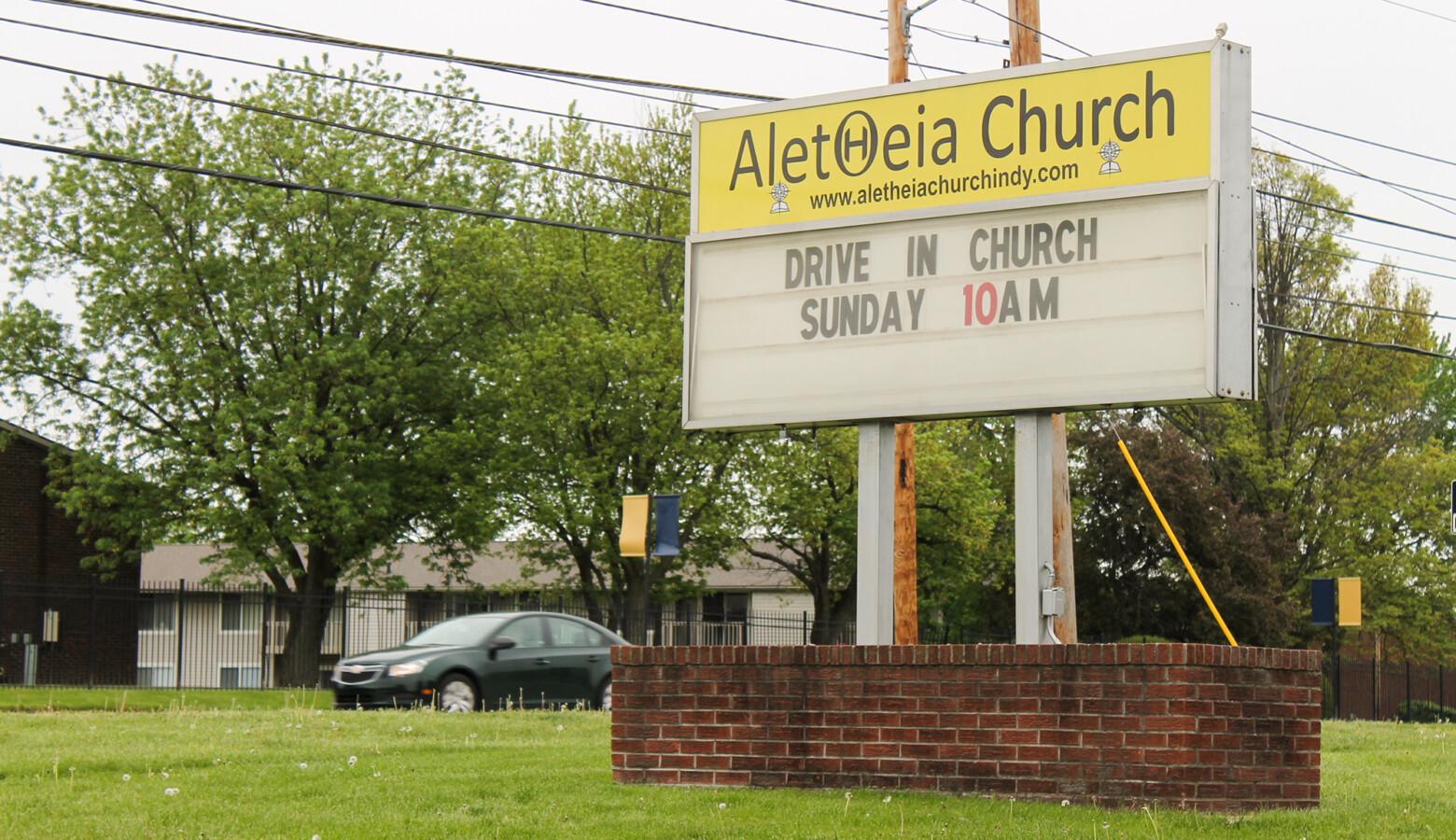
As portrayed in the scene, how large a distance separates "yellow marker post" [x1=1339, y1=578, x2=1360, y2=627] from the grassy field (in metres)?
13.9

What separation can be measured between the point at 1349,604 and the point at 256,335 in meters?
22.9

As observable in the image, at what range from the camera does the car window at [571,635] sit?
62.8 ft

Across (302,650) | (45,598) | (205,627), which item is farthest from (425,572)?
(302,650)

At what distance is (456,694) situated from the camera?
59.1 feet

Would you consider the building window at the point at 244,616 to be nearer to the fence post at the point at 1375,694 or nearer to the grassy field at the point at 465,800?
the fence post at the point at 1375,694

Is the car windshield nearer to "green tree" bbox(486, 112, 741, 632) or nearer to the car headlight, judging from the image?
the car headlight

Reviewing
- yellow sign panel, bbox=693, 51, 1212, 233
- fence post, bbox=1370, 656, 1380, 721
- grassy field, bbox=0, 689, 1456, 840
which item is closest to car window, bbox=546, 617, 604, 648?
grassy field, bbox=0, 689, 1456, 840

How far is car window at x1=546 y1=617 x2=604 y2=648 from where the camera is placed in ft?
62.8

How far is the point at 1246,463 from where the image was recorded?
41.0m

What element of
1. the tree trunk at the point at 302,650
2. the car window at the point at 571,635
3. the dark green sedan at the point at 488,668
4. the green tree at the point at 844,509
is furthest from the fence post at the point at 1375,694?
the tree trunk at the point at 302,650

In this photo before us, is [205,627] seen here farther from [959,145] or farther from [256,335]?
[959,145]

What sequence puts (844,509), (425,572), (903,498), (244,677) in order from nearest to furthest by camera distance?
(903,498) → (844,509) → (244,677) → (425,572)

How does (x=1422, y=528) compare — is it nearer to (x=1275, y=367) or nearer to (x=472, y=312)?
(x=1275, y=367)

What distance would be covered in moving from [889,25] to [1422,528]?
3155 centimetres
